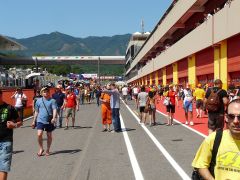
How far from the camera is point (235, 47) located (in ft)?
72.6

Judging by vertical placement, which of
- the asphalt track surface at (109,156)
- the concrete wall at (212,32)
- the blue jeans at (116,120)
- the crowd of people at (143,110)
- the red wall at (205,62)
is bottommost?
the asphalt track surface at (109,156)

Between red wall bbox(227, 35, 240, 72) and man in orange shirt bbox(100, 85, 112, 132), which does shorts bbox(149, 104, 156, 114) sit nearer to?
man in orange shirt bbox(100, 85, 112, 132)

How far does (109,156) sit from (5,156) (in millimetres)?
4551

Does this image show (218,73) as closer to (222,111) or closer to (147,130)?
(147,130)

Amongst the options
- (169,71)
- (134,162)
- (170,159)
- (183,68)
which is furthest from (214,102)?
(169,71)

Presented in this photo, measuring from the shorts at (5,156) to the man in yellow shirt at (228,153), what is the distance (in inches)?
152

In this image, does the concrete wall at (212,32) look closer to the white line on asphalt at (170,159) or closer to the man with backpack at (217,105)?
the white line on asphalt at (170,159)

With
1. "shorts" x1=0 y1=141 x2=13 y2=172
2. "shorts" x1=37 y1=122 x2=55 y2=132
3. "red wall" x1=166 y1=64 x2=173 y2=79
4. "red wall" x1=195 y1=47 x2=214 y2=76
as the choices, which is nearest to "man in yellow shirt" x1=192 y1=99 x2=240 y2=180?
"shorts" x1=0 y1=141 x2=13 y2=172

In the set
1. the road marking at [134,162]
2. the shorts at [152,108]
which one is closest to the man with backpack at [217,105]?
the road marking at [134,162]

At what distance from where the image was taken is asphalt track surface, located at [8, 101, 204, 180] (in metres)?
8.78

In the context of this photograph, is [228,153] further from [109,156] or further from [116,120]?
[116,120]

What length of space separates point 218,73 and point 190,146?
13.5 metres

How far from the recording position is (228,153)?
3377 millimetres

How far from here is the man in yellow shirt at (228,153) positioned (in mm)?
3352
